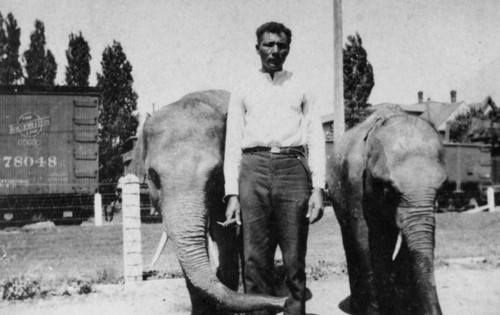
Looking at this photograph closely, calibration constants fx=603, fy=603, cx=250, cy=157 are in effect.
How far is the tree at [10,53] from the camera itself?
26391 mm

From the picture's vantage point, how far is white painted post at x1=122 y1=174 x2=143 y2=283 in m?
8.55

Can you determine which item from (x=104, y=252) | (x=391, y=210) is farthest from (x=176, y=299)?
(x=104, y=252)

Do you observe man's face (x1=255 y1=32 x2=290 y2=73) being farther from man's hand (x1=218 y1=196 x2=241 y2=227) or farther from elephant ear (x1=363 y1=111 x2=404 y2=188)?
elephant ear (x1=363 y1=111 x2=404 y2=188)

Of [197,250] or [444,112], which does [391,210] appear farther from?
[444,112]

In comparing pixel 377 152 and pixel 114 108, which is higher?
pixel 114 108

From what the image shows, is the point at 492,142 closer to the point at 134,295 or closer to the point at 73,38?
the point at 73,38

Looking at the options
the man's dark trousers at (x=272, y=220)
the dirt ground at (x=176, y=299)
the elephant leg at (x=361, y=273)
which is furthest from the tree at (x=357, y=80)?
the man's dark trousers at (x=272, y=220)

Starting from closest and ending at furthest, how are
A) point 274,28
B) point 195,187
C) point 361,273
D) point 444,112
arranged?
point 195,187, point 274,28, point 361,273, point 444,112

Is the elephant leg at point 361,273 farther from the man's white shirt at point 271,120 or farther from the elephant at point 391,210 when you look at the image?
the man's white shirt at point 271,120

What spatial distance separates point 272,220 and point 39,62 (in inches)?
1273

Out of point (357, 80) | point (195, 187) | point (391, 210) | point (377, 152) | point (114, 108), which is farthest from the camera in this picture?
point (114, 108)

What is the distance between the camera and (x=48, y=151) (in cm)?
1997

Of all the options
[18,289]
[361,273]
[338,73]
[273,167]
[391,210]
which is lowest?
[18,289]

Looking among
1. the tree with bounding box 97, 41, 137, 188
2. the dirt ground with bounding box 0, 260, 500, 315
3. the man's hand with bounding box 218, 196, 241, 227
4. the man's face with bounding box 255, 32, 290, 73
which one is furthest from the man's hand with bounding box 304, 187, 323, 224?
the tree with bounding box 97, 41, 137, 188
